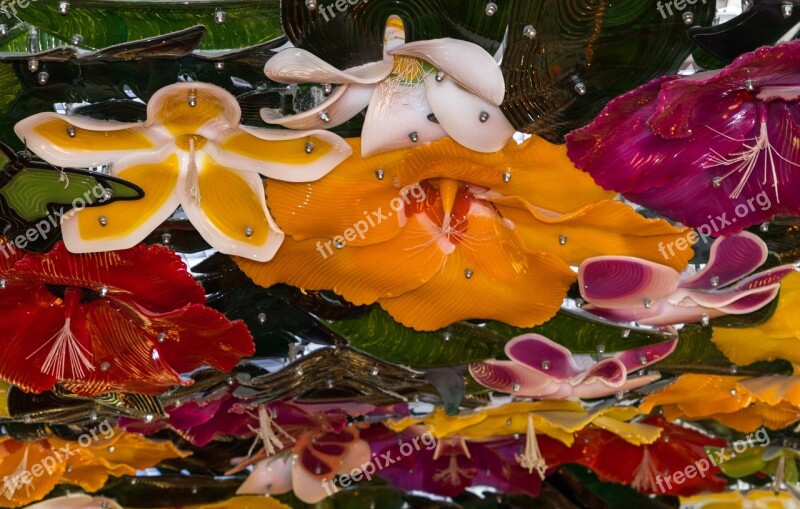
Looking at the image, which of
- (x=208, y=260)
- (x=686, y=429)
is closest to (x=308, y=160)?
(x=208, y=260)

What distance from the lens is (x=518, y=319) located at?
1.78 metres

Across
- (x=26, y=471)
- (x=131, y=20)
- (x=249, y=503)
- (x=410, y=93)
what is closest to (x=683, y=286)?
(x=410, y=93)

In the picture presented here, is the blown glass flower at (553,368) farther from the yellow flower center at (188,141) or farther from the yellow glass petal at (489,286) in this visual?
the yellow flower center at (188,141)

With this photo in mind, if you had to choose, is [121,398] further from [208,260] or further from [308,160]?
[308,160]

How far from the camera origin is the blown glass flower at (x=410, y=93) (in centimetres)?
123

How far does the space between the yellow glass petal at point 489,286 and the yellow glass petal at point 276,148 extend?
1.00 feet

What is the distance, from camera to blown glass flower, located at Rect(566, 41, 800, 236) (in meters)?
1.24

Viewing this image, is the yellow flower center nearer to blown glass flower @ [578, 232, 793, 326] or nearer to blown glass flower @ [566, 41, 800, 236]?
blown glass flower @ [566, 41, 800, 236]

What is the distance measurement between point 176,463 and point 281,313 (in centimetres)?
147

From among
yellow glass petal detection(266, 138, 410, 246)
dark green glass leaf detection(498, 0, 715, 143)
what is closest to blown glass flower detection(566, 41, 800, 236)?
dark green glass leaf detection(498, 0, 715, 143)

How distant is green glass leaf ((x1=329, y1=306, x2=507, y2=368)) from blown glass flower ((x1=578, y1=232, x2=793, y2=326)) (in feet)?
0.74

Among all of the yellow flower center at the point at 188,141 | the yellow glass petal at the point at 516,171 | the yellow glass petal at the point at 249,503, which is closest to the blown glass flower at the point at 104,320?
the yellow flower center at the point at 188,141

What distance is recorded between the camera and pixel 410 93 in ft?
4.36

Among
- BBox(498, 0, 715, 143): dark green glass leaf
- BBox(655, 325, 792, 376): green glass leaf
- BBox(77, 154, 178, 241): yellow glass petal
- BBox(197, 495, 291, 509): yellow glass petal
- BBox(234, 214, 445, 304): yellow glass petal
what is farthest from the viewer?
BBox(197, 495, 291, 509): yellow glass petal
